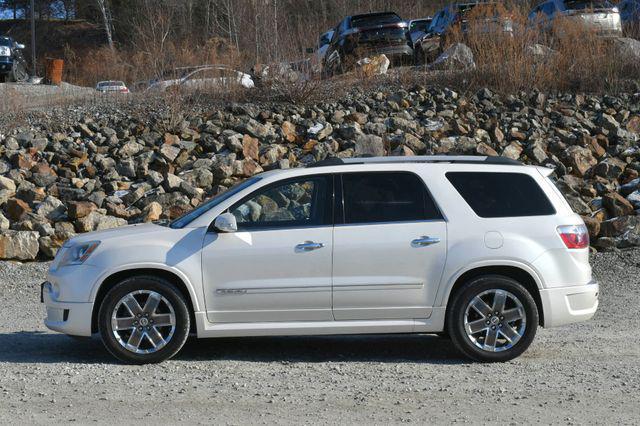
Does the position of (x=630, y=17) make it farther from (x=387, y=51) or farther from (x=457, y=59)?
(x=457, y=59)

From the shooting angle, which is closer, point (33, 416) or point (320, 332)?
point (33, 416)

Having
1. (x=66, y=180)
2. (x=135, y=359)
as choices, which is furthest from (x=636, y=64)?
(x=135, y=359)

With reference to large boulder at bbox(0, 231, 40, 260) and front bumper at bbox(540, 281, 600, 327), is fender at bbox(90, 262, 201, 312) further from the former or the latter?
large boulder at bbox(0, 231, 40, 260)

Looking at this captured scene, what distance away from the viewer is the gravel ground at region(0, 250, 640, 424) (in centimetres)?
648

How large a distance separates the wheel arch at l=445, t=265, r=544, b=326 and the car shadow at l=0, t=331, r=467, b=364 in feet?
2.14

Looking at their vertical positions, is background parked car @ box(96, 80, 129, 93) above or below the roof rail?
above

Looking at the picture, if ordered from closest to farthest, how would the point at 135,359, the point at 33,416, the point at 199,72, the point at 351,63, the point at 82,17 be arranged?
the point at 33,416 → the point at 135,359 → the point at 199,72 → the point at 351,63 → the point at 82,17

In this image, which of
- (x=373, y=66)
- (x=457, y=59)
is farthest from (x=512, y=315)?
(x=373, y=66)

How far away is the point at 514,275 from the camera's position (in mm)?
8102

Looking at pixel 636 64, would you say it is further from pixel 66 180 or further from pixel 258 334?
pixel 258 334

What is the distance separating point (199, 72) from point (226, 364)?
14.9m

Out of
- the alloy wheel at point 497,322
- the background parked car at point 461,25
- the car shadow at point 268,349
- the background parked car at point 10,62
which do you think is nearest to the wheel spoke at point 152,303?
the car shadow at point 268,349

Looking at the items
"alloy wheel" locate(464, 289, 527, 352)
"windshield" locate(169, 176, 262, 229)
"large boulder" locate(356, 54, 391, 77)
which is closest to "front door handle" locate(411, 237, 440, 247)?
"alloy wheel" locate(464, 289, 527, 352)

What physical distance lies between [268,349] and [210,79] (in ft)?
45.6
